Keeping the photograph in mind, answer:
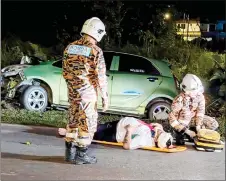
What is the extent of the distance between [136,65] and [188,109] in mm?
3303

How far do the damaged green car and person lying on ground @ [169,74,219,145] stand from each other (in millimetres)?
2695

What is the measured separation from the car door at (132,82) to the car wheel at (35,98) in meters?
1.48

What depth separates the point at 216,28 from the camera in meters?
14.3

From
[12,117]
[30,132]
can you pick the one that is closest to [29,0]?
[12,117]

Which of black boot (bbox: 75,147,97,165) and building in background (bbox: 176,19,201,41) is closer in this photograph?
black boot (bbox: 75,147,97,165)

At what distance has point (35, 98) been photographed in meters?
11.2

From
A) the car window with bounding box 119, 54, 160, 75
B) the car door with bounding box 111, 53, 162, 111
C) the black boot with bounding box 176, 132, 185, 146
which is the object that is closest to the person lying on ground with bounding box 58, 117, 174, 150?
the black boot with bounding box 176, 132, 185, 146

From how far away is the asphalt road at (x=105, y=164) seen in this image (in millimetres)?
6140

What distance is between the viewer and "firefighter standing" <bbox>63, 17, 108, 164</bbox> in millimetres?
6461

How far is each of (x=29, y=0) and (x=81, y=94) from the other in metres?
9.63

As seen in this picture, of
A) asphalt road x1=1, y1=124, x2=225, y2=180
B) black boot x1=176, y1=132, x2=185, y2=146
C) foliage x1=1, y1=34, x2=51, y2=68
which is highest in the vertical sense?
foliage x1=1, y1=34, x2=51, y2=68

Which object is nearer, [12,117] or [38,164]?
[38,164]

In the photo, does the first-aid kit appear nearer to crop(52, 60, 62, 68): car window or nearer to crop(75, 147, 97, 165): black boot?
crop(75, 147, 97, 165): black boot

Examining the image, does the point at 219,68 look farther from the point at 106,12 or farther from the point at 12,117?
the point at 12,117
